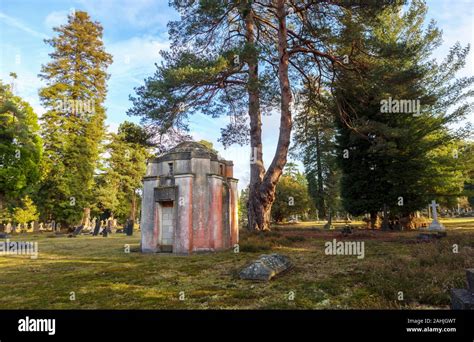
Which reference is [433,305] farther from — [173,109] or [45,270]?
[173,109]

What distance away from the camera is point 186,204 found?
14.6 meters

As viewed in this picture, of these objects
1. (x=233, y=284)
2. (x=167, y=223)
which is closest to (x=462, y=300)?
(x=233, y=284)

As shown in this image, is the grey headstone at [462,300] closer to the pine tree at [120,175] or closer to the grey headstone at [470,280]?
the grey headstone at [470,280]

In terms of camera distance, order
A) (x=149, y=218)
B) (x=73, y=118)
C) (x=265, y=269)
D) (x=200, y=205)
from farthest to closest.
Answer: (x=73, y=118)
(x=149, y=218)
(x=200, y=205)
(x=265, y=269)

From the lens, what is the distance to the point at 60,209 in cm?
3566

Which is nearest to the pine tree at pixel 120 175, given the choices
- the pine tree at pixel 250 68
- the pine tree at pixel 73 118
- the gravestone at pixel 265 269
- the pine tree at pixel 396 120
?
the pine tree at pixel 73 118

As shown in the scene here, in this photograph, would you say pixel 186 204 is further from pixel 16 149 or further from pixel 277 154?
pixel 16 149

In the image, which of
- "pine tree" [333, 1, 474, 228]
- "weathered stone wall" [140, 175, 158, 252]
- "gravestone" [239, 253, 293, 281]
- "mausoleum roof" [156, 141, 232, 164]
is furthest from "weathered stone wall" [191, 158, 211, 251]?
"pine tree" [333, 1, 474, 228]

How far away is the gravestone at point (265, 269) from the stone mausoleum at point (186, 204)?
6.36 metres

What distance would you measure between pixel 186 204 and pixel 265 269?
7.36m

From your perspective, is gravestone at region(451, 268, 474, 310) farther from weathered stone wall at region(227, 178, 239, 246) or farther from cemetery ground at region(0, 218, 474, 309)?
weathered stone wall at region(227, 178, 239, 246)

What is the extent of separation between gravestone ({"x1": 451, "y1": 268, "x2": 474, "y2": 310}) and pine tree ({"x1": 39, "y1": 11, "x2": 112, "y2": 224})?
37.5m
